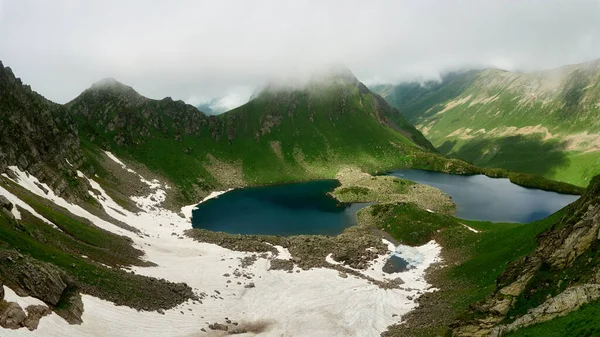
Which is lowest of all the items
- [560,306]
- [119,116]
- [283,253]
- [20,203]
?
[560,306]

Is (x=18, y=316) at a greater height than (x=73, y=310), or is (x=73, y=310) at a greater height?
(x=73, y=310)

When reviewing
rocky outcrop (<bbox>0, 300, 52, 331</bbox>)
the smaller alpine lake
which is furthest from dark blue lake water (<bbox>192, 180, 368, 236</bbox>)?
rocky outcrop (<bbox>0, 300, 52, 331</bbox>)

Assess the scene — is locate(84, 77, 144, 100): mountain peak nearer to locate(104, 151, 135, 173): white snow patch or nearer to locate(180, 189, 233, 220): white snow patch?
locate(104, 151, 135, 173): white snow patch

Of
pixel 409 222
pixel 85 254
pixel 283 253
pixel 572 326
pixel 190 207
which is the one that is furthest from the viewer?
pixel 190 207

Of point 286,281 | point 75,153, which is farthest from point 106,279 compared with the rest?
point 75,153

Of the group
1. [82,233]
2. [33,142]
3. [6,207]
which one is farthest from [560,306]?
[33,142]

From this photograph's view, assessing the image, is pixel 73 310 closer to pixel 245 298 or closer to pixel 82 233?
pixel 245 298

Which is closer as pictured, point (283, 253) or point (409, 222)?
point (283, 253)
